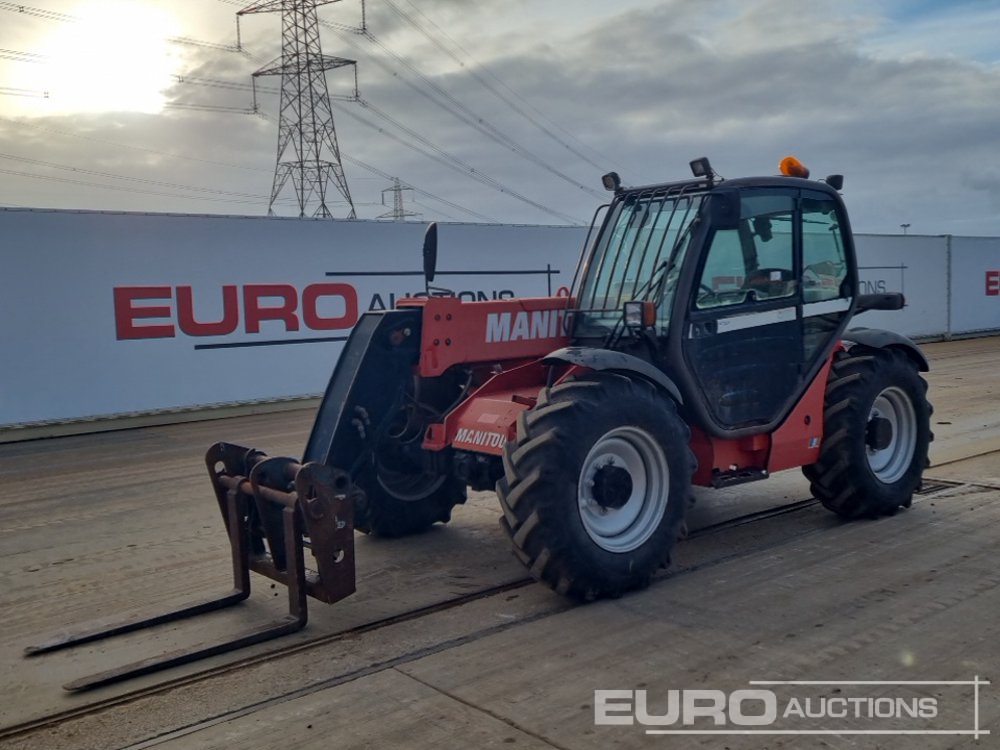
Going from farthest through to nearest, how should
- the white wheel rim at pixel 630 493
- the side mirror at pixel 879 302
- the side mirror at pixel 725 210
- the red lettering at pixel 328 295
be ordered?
the red lettering at pixel 328 295 < the side mirror at pixel 879 302 < the side mirror at pixel 725 210 < the white wheel rim at pixel 630 493

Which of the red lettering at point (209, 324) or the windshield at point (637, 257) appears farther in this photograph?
the red lettering at point (209, 324)

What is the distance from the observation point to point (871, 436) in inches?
269

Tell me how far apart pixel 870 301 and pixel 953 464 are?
2683 mm

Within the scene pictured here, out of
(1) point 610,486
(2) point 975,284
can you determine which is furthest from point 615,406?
(2) point 975,284

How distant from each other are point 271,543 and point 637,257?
9.48ft

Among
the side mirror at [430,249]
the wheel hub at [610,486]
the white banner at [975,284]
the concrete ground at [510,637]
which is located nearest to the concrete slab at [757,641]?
the concrete ground at [510,637]

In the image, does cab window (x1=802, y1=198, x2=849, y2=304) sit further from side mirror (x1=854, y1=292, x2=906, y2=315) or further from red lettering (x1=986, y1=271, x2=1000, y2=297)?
red lettering (x1=986, y1=271, x2=1000, y2=297)

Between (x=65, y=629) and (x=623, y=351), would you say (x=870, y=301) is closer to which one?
(x=623, y=351)

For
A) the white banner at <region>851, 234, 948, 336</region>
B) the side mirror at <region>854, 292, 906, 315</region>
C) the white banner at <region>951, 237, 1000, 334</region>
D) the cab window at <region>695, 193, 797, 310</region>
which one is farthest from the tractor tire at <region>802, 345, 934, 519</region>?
the white banner at <region>951, 237, 1000, 334</region>

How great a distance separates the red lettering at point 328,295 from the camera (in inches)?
593

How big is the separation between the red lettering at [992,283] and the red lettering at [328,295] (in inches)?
751

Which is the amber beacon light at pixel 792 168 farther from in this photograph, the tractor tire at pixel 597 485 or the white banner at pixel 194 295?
the white banner at pixel 194 295

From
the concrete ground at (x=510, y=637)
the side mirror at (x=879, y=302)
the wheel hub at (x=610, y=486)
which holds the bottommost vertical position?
the concrete ground at (x=510, y=637)

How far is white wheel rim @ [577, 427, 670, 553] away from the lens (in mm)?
5305
